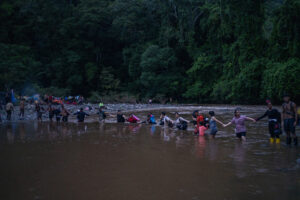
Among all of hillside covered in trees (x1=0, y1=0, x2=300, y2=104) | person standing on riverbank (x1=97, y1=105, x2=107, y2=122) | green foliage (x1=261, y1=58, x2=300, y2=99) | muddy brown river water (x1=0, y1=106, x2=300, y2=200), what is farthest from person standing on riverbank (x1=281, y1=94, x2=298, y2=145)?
hillside covered in trees (x1=0, y1=0, x2=300, y2=104)

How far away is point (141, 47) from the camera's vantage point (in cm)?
5472

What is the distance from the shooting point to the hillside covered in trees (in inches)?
1569

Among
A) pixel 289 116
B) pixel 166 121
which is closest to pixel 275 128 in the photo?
pixel 289 116

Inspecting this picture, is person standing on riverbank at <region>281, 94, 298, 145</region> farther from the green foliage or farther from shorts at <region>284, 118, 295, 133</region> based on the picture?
the green foliage

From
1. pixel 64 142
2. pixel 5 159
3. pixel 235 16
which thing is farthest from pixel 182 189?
pixel 235 16

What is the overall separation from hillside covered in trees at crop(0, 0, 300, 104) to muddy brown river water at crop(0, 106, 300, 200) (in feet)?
96.7

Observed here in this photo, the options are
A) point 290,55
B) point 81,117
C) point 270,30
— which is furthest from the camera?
point 270,30

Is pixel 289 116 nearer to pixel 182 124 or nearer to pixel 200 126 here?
pixel 200 126

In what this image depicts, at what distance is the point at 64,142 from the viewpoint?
12.0m

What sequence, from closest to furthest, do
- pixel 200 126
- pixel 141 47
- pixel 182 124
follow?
1. pixel 200 126
2. pixel 182 124
3. pixel 141 47

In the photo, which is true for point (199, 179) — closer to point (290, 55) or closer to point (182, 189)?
point (182, 189)

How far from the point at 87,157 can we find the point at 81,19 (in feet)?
161

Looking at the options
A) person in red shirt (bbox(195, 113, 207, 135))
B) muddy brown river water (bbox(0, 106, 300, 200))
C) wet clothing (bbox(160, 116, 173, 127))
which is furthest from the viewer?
wet clothing (bbox(160, 116, 173, 127))

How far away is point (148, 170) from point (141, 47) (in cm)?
4823
